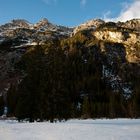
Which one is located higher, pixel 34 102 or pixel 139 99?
pixel 139 99

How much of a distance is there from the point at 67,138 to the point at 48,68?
55470mm

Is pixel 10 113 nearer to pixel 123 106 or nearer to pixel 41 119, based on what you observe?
pixel 123 106

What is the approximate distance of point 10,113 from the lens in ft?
521

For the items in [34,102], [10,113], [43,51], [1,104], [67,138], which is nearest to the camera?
[67,138]

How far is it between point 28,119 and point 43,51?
14.0 m

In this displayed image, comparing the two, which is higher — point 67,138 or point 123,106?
point 123,106

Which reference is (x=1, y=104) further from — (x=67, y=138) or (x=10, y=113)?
(x=67, y=138)

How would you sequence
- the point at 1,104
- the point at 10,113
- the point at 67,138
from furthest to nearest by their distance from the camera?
the point at 1,104, the point at 10,113, the point at 67,138

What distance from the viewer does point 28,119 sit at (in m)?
76.3

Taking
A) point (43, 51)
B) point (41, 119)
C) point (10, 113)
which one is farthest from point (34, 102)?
point (10, 113)

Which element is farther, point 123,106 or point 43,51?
point 123,106

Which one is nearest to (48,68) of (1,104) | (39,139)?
(39,139)

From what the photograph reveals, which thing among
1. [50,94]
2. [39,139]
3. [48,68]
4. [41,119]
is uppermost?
[48,68]

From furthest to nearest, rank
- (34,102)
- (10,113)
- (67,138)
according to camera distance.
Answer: (10,113), (34,102), (67,138)
